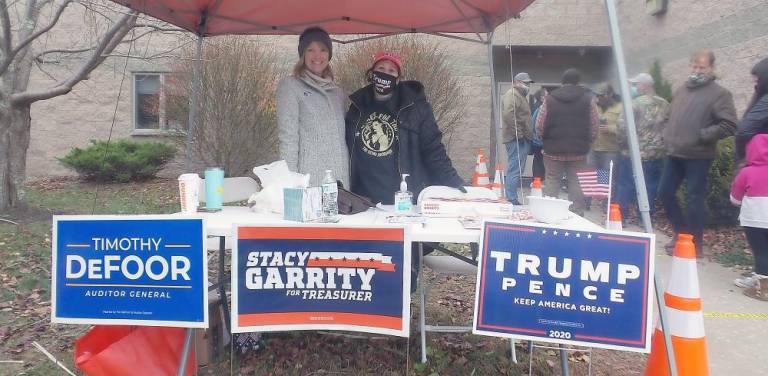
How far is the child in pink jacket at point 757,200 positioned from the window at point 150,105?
9.09 meters

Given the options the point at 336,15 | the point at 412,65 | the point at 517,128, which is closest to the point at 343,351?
the point at 336,15

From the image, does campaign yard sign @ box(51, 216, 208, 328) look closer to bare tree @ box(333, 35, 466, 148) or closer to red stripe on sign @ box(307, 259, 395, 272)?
red stripe on sign @ box(307, 259, 395, 272)

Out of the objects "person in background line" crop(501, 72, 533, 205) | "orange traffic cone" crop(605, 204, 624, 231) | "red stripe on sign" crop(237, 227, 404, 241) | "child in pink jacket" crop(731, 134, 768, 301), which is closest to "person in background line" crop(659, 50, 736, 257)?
"child in pink jacket" crop(731, 134, 768, 301)

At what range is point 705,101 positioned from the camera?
4.52 m

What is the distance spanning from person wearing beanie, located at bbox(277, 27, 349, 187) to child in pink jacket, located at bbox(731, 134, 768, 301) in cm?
309

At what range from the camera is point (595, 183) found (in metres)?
2.53

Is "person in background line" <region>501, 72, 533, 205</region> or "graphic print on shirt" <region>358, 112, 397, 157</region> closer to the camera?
"graphic print on shirt" <region>358, 112, 397, 157</region>

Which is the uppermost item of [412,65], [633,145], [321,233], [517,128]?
[412,65]

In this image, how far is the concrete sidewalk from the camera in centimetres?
290

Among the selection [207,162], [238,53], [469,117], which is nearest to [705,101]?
[469,117]

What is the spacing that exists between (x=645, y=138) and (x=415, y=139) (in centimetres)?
214

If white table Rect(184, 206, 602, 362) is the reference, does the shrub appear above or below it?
above

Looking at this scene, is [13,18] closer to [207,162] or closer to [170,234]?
[207,162]

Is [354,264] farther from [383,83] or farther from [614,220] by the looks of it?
[383,83]
